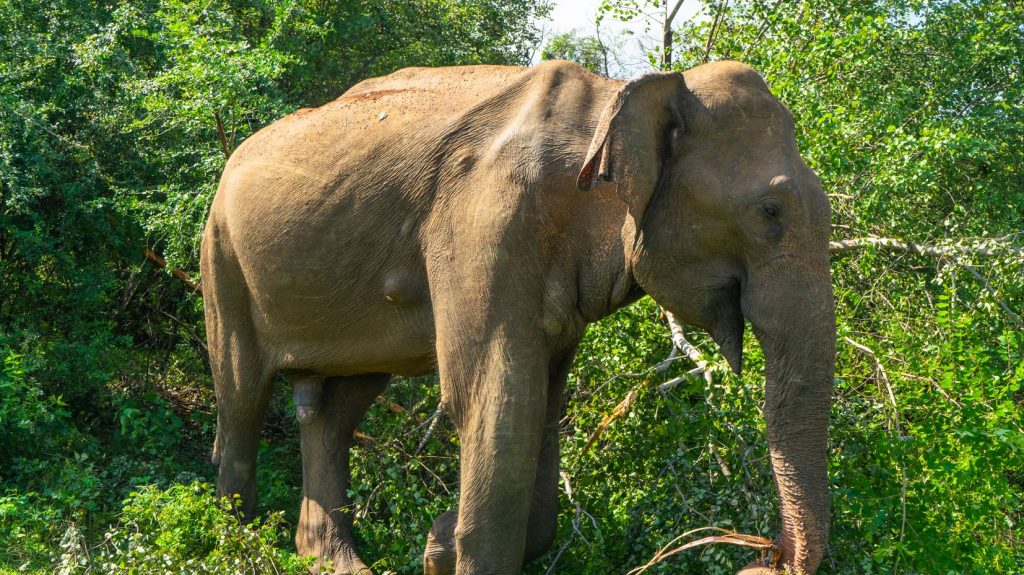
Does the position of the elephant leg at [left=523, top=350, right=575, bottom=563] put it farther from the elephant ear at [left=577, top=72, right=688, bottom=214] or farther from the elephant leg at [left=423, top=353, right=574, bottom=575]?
the elephant ear at [left=577, top=72, right=688, bottom=214]

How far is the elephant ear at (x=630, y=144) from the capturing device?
3861 millimetres

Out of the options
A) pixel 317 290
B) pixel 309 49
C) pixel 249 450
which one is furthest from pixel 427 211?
pixel 309 49

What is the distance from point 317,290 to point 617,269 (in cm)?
143

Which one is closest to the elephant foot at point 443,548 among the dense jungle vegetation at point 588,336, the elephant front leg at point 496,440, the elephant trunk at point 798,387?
the elephant front leg at point 496,440

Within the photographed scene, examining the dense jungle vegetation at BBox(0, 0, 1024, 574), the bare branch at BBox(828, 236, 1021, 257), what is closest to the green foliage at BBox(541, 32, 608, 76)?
the dense jungle vegetation at BBox(0, 0, 1024, 574)

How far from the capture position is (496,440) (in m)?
4.21

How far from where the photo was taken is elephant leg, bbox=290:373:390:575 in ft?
18.0

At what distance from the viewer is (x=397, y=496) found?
5438 millimetres

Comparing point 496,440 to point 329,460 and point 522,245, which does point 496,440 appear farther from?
point 329,460

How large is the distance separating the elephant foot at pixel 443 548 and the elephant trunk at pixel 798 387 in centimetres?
143

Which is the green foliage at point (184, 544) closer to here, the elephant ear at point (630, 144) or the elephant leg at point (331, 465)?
the elephant leg at point (331, 465)

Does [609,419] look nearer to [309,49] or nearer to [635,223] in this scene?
[635,223]

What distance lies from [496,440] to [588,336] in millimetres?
1776

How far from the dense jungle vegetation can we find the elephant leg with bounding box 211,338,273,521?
0.93 ft
